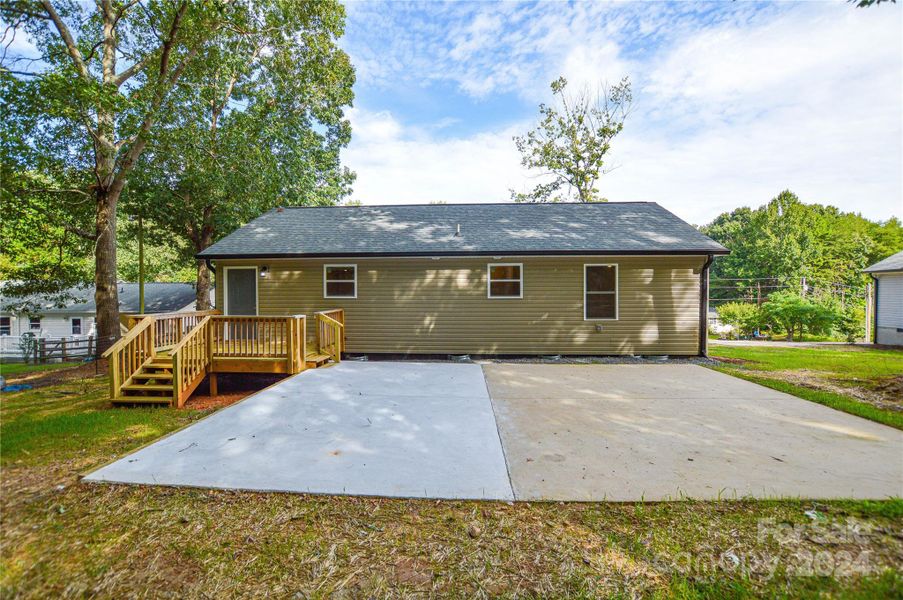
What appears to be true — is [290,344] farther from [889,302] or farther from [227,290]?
[889,302]

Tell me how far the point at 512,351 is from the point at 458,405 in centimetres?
444

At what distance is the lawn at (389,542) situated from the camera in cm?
143

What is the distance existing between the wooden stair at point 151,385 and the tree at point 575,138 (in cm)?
2209

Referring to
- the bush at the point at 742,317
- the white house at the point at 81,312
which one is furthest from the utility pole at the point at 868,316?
the white house at the point at 81,312

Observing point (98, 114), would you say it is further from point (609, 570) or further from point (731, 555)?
point (731, 555)

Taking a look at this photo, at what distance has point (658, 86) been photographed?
8914 mm

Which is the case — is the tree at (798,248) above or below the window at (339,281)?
above

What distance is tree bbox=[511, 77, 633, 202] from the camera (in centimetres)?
2075

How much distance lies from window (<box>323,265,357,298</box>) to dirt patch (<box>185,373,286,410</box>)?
8.62ft

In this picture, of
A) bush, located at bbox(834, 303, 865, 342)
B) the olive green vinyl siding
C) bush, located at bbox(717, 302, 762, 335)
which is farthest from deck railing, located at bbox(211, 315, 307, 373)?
bush, located at bbox(834, 303, 865, 342)

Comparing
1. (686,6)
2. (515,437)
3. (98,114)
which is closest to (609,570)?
(515,437)

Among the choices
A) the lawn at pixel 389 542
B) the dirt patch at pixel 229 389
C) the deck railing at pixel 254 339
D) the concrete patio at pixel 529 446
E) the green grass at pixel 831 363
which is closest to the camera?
the lawn at pixel 389 542

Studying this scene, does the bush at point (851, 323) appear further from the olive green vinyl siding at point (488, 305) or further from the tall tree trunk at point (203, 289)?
the tall tree trunk at point (203, 289)

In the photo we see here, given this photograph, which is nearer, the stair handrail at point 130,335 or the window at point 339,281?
the stair handrail at point 130,335
